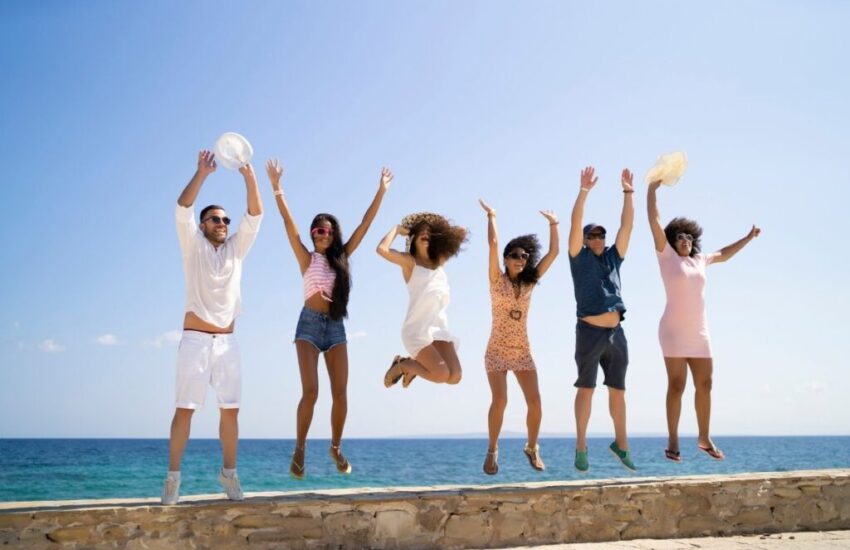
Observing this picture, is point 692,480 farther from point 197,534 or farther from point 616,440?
point 197,534

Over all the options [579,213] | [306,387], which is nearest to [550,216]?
[579,213]

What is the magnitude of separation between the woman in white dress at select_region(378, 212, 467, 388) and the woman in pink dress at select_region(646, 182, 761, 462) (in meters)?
2.31

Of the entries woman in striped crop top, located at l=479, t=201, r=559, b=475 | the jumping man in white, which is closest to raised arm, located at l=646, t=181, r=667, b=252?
woman in striped crop top, located at l=479, t=201, r=559, b=475

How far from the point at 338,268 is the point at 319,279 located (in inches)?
7.5

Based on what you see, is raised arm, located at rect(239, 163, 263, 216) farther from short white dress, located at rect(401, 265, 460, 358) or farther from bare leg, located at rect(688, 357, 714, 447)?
bare leg, located at rect(688, 357, 714, 447)

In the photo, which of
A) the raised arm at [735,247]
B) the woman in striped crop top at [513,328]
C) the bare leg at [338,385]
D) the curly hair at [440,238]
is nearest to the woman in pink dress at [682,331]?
the raised arm at [735,247]

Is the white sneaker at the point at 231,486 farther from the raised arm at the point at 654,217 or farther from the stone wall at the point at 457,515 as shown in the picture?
the raised arm at the point at 654,217

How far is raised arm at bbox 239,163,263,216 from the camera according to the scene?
5.56 meters

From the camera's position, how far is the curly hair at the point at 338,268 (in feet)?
20.0

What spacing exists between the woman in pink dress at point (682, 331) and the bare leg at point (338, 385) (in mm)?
3428

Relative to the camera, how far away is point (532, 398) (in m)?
6.63

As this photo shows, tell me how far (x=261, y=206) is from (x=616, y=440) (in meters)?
4.00

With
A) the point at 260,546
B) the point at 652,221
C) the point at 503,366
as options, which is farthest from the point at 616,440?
the point at 260,546

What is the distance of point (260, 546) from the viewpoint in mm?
5309
